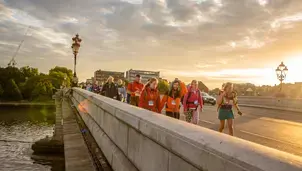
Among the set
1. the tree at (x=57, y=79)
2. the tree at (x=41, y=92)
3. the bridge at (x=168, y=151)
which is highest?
the tree at (x=57, y=79)

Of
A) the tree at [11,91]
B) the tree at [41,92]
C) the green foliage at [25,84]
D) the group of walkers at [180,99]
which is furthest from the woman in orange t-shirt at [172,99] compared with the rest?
the tree at [41,92]

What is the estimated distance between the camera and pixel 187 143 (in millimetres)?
2287

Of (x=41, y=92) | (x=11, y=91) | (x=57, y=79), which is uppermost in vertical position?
(x=57, y=79)

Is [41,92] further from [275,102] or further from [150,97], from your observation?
[150,97]

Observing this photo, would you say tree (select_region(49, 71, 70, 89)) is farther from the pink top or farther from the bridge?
the bridge

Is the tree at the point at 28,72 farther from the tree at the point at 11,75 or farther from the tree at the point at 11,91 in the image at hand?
the tree at the point at 11,91

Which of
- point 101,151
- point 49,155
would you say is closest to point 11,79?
point 49,155

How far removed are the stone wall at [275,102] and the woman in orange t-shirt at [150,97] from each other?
22.1 m

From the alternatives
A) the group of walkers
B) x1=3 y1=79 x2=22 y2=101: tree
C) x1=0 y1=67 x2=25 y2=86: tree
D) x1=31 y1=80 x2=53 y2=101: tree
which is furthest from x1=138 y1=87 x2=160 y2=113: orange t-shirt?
x1=31 y1=80 x2=53 y2=101: tree

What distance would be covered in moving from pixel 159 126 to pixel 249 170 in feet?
4.61

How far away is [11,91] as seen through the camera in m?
115

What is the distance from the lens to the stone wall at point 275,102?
27.1 meters

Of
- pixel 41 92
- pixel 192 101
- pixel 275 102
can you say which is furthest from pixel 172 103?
pixel 41 92

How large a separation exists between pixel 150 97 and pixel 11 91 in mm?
119255
